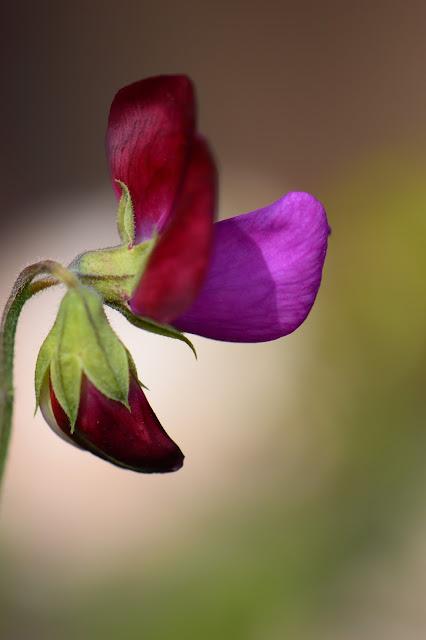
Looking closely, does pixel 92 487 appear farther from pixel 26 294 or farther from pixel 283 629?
pixel 26 294

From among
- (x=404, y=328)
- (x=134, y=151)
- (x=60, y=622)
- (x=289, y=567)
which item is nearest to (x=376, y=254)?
(x=404, y=328)

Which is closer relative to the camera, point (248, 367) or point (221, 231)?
point (221, 231)

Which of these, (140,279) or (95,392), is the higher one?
(140,279)

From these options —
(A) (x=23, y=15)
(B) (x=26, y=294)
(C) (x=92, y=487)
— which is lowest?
(C) (x=92, y=487)

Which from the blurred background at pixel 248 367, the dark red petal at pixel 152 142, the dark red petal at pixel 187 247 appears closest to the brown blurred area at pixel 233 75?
the blurred background at pixel 248 367

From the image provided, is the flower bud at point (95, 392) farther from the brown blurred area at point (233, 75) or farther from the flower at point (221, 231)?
the brown blurred area at point (233, 75)

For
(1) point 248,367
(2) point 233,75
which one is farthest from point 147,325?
(2) point 233,75

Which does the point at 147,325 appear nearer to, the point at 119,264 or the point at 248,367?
the point at 119,264

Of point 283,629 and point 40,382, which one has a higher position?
point 40,382
